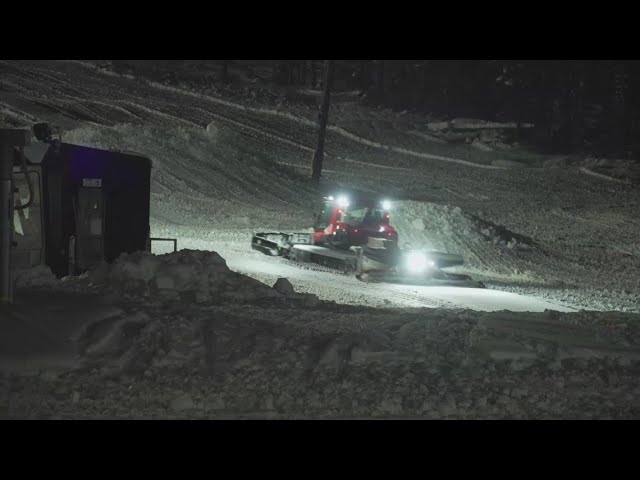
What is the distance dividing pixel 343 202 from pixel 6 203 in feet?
44.0

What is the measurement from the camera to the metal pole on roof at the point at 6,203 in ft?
31.1

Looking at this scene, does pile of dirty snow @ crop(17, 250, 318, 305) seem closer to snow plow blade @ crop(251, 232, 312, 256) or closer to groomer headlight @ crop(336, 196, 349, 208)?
snow plow blade @ crop(251, 232, 312, 256)

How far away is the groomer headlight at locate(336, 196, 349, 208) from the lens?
72.7 feet

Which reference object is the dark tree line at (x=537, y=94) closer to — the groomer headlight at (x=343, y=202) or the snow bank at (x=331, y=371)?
the groomer headlight at (x=343, y=202)

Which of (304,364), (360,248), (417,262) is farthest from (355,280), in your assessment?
(304,364)

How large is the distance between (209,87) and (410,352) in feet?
162

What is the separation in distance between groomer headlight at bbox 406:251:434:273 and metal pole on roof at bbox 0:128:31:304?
10193 millimetres

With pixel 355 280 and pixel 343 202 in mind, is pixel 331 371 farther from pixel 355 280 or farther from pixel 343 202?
pixel 343 202

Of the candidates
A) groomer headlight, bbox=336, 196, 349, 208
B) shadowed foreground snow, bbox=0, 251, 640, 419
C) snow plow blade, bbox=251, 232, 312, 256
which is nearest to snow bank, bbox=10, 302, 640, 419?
shadowed foreground snow, bbox=0, 251, 640, 419

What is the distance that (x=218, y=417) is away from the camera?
7.13 metres

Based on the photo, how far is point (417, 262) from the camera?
18.7m

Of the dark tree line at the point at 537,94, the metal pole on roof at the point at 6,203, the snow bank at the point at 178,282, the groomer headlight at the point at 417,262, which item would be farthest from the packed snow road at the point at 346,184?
the metal pole on roof at the point at 6,203

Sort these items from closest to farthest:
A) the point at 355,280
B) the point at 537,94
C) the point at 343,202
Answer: the point at 355,280
the point at 343,202
the point at 537,94

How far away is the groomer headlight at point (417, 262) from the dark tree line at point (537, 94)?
31481mm
